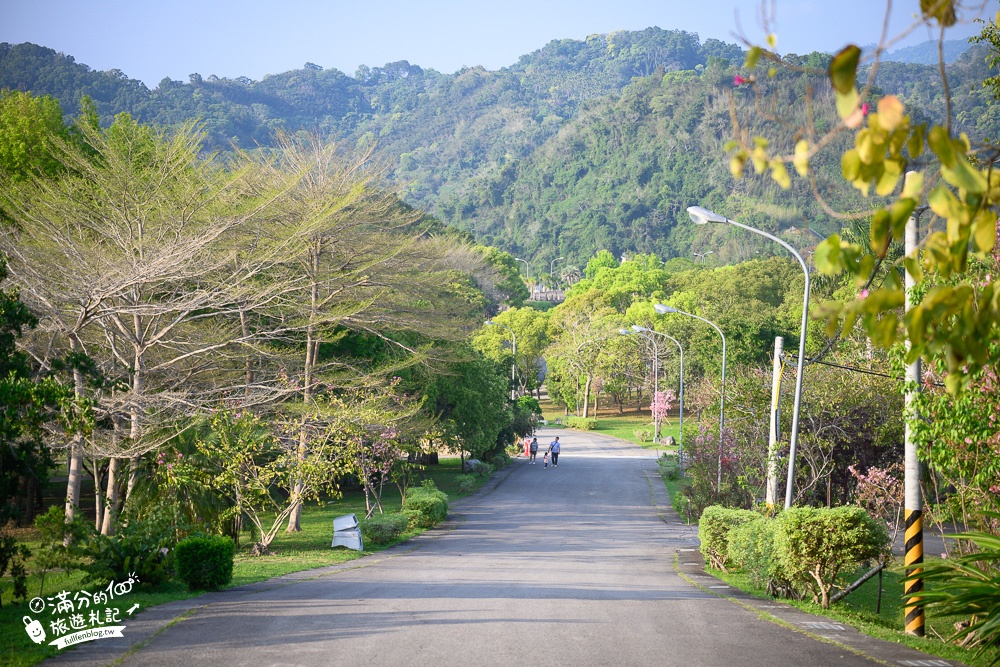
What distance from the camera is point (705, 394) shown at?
33.6 meters

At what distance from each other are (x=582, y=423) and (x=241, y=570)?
5596 centimetres

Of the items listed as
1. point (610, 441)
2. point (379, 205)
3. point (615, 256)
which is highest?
point (615, 256)

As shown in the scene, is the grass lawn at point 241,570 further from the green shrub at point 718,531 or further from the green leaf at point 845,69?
the green shrub at point 718,531

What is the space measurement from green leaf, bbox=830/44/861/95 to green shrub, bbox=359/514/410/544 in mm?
21568

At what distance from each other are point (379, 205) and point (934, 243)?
24.2 meters

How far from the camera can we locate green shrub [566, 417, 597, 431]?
7106 centimetres

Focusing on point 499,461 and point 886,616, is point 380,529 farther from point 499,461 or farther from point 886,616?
point 499,461

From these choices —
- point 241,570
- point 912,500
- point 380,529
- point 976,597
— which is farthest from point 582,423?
point 976,597

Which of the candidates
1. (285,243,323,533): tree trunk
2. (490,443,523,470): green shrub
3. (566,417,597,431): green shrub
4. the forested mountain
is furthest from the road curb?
the forested mountain

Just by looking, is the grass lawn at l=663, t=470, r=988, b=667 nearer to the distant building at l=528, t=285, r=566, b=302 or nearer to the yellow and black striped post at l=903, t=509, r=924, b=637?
the yellow and black striped post at l=903, t=509, r=924, b=637

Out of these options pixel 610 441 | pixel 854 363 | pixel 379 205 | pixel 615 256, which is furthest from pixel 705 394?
pixel 615 256

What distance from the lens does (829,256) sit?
300 cm

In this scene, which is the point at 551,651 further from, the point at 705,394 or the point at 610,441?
the point at 610,441

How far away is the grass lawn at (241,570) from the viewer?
8203 millimetres
